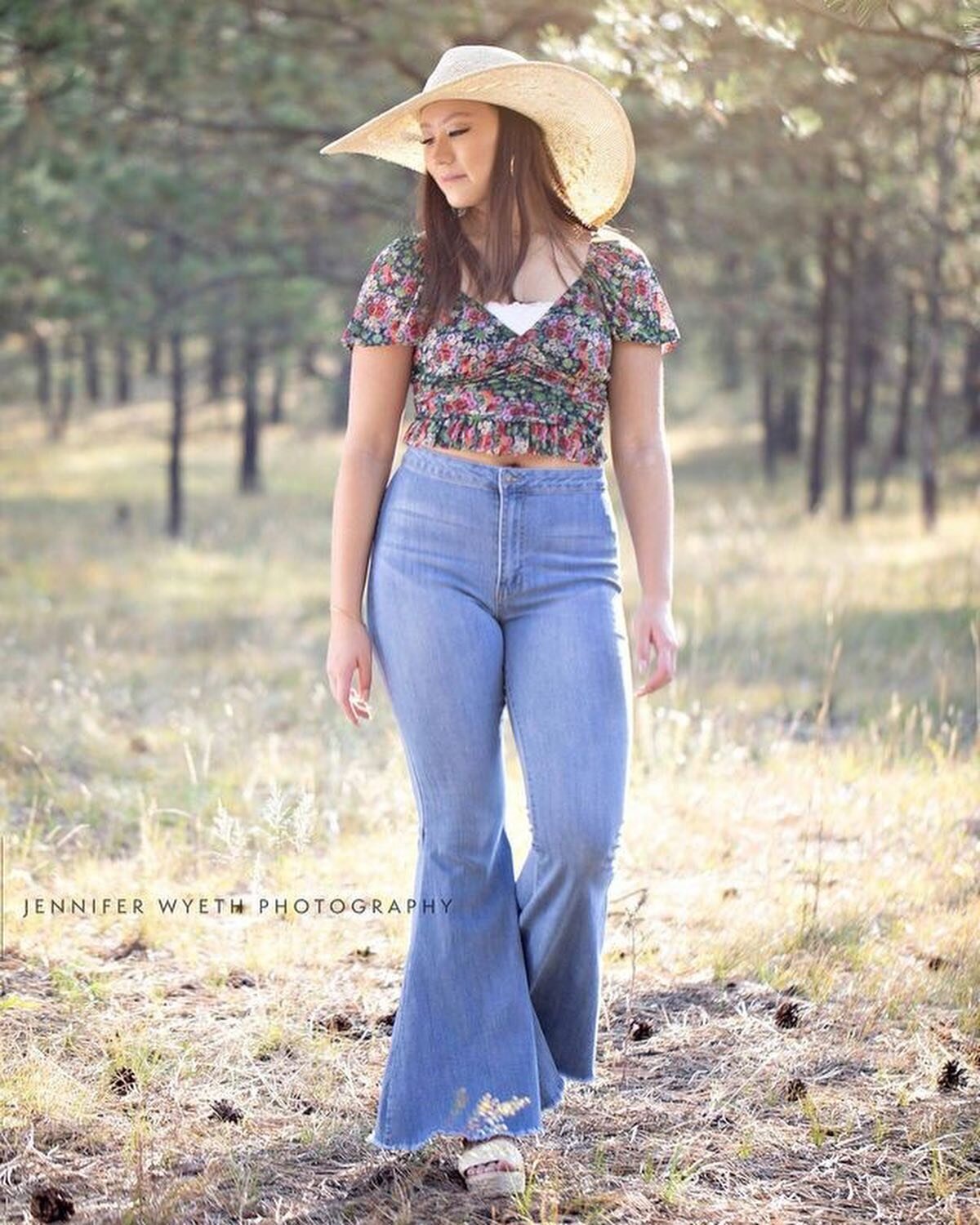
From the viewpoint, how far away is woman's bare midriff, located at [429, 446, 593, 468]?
9.58 feet

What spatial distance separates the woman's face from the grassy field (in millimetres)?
1461

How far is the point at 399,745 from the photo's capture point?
592 centimetres

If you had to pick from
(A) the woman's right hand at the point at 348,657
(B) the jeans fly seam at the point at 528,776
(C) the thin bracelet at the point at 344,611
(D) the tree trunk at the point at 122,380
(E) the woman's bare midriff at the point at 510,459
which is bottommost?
(D) the tree trunk at the point at 122,380

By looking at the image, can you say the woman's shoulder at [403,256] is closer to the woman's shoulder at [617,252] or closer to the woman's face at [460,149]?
the woman's face at [460,149]

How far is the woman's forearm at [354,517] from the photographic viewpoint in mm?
3027

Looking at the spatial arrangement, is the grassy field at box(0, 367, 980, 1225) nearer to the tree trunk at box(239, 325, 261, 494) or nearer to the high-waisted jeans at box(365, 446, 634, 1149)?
the high-waisted jeans at box(365, 446, 634, 1149)

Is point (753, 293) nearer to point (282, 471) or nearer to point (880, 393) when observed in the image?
point (282, 471)

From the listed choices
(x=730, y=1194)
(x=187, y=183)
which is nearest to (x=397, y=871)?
(x=730, y=1194)

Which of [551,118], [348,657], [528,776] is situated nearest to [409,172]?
Result: [551,118]

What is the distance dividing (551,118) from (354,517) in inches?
36.8

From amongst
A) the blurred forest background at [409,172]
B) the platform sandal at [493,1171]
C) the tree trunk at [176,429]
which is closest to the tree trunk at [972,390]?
the blurred forest background at [409,172]

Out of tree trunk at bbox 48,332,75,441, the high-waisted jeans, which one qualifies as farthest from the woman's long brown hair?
tree trunk at bbox 48,332,75,441

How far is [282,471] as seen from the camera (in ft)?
91.7

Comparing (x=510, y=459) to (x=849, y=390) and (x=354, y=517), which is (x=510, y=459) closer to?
(x=354, y=517)
